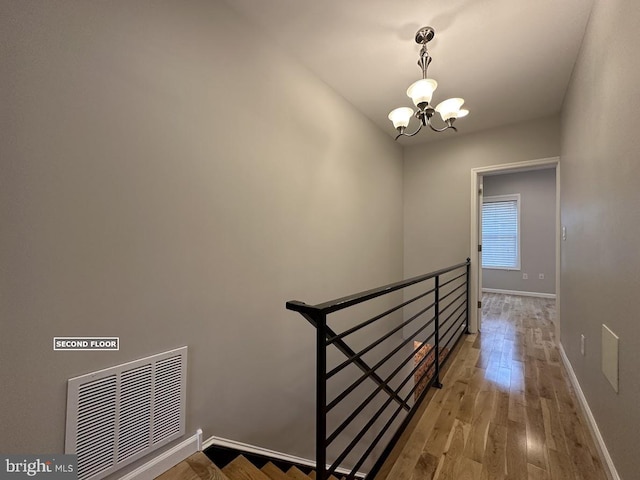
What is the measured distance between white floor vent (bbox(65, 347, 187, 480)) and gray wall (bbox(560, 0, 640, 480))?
6.43 ft

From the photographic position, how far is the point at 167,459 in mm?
1349

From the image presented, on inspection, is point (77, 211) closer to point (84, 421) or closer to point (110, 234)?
point (110, 234)

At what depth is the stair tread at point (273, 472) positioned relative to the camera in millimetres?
1569

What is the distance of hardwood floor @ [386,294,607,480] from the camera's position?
139 centimetres

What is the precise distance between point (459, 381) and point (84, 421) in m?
2.42

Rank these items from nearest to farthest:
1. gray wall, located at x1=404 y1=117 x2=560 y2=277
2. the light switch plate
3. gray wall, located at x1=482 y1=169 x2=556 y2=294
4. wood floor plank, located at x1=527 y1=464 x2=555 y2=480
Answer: the light switch plate, wood floor plank, located at x1=527 y1=464 x2=555 y2=480, gray wall, located at x1=404 y1=117 x2=560 y2=277, gray wall, located at x1=482 y1=169 x2=556 y2=294

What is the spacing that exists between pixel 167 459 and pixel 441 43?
3037mm

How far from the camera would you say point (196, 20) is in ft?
5.01

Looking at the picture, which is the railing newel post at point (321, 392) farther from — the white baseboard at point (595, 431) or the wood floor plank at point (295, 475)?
the white baseboard at point (595, 431)

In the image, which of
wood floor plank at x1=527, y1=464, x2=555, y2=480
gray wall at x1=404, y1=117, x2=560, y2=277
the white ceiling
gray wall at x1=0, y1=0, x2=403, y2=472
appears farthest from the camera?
gray wall at x1=404, y1=117, x2=560, y2=277

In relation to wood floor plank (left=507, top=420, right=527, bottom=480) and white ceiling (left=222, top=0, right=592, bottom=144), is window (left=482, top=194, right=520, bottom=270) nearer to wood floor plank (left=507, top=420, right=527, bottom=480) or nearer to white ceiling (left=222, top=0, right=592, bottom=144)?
white ceiling (left=222, top=0, right=592, bottom=144)

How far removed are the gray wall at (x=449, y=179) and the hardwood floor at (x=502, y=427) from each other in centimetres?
144

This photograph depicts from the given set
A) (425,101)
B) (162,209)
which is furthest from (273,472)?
(425,101)

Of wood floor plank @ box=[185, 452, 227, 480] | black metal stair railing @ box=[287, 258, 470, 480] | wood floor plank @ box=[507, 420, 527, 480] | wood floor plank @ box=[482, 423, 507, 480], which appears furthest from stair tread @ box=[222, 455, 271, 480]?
wood floor plank @ box=[507, 420, 527, 480]
